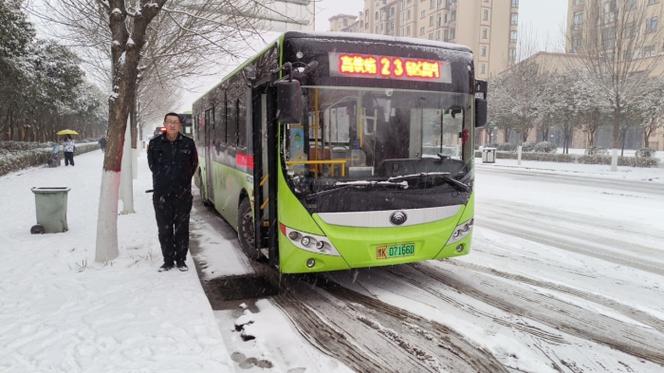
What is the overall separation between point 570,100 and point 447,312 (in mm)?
33612

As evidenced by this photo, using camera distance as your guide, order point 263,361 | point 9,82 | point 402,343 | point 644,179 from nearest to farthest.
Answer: point 263,361, point 402,343, point 644,179, point 9,82

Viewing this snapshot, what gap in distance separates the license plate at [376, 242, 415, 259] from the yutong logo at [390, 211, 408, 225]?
9.8 inches

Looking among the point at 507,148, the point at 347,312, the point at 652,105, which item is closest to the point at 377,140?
the point at 347,312

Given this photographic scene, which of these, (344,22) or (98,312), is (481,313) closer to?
(98,312)

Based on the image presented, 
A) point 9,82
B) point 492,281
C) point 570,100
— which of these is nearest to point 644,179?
point 570,100

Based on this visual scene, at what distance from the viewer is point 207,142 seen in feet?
36.7

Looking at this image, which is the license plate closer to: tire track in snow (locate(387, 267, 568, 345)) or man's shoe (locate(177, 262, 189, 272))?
tire track in snow (locate(387, 267, 568, 345))

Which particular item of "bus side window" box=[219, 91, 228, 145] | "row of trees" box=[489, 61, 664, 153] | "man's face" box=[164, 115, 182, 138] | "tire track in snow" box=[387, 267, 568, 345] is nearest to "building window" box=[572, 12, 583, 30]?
"row of trees" box=[489, 61, 664, 153]

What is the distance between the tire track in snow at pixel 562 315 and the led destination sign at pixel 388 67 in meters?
2.48

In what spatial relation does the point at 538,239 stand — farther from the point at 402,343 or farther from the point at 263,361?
the point at 263,361

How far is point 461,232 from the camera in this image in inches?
231

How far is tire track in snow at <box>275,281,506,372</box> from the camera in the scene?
3.97 metres

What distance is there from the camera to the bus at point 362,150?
16.9 ft

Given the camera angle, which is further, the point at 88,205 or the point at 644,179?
the point at 644,179
